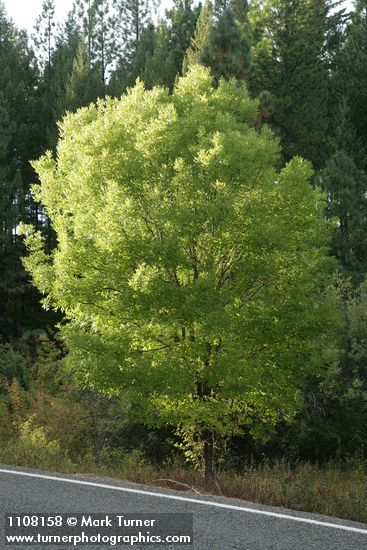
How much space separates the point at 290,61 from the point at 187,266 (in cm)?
2640

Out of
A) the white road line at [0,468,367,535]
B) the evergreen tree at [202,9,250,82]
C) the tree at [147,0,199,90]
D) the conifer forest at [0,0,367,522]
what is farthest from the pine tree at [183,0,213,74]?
the white road line at [0,468,367,535]

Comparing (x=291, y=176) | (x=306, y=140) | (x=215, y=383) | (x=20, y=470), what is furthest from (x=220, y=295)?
(x=306, y=140)

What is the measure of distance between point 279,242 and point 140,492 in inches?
255

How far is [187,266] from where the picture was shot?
13.7 m

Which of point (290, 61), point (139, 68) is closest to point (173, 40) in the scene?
point (139, 68)

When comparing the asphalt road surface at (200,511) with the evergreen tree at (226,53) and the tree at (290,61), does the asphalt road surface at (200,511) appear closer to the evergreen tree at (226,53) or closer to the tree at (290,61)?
the evergreen tree at (226,53)

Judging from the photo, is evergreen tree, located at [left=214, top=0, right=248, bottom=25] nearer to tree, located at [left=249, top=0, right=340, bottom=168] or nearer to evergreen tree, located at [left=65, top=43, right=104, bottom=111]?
tree, located at [left=249, top=0, right=340, bottom=168]

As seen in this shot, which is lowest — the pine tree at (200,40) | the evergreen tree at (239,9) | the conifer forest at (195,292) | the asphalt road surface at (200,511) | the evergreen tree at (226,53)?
the asphalt road surface at (200,511)

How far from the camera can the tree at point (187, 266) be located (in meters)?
13.3

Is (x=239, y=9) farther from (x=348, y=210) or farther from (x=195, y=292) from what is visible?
(x=195, y=292)

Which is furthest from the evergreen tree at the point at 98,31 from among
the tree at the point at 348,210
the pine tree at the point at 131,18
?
the tree at the point at 348,210

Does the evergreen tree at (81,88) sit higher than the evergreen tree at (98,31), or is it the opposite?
the evergreen tree at (98,31)

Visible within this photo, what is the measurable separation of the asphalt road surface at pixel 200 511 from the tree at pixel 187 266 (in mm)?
4037

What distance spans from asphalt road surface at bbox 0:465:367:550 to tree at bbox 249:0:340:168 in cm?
2786
